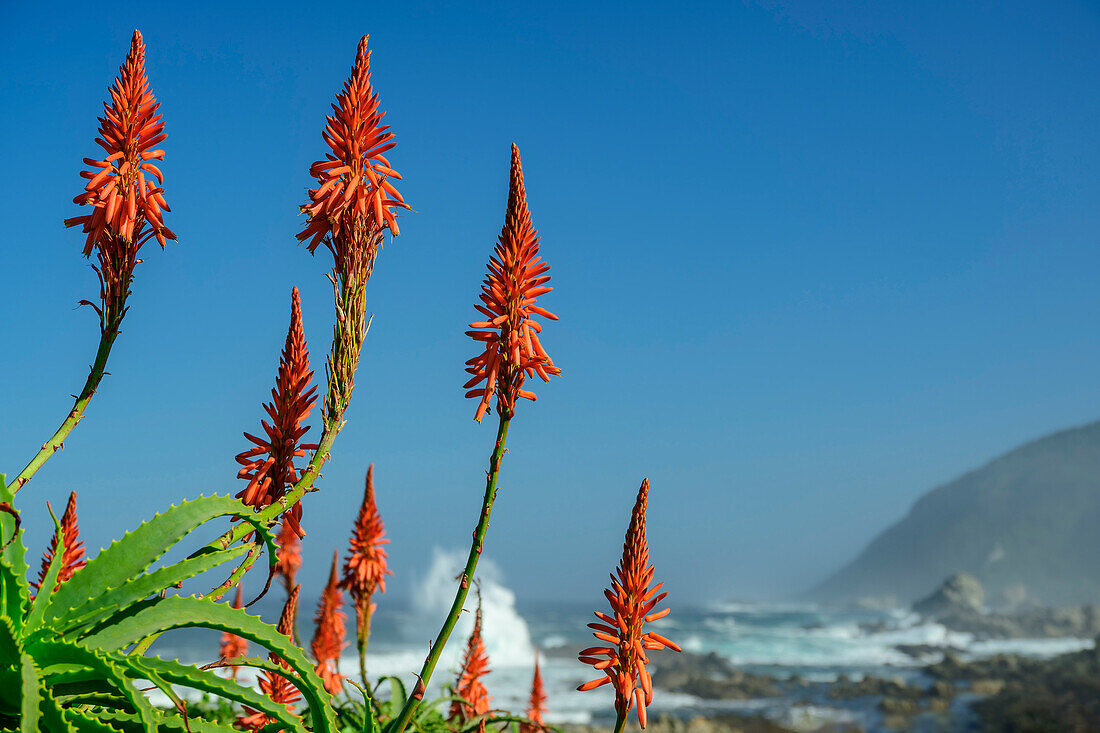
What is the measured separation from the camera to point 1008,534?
120m

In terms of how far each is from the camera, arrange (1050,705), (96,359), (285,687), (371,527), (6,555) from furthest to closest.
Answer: (1050,705)
(371,527)
(285,687)
(96,359)
(6,555)

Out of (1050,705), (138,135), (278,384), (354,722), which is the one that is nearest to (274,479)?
(278,384)

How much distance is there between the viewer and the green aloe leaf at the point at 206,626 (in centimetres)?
199

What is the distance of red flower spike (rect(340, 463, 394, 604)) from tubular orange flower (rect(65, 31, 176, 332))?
2533 millimetres

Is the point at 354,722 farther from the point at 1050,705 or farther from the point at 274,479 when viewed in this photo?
the point at 1050,705

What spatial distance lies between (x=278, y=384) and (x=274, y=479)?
28cm

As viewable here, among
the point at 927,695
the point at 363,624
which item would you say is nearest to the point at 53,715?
the point at 363,624

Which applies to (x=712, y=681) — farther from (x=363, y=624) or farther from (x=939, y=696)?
(x=363, y=624)

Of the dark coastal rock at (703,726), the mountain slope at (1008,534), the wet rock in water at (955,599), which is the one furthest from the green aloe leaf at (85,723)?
the mountain slope at (1008,534)

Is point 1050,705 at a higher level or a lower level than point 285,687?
lower

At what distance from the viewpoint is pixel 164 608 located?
205cm

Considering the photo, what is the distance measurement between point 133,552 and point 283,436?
0.48 metres

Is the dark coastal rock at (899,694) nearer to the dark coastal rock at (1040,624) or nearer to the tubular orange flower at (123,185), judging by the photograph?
the dark coastal rock at (1040,624)

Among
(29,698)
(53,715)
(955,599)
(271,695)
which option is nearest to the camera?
(29,698)
